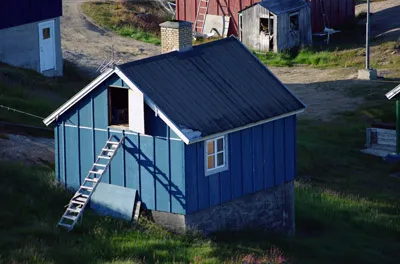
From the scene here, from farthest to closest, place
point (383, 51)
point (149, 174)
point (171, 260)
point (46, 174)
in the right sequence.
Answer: point (383, 51) < point (46, 174) < point (149, 174) < point (171, 260)

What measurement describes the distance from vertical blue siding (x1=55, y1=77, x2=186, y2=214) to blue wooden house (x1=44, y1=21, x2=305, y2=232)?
0.03 m

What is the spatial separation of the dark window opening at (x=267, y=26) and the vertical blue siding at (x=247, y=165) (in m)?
25.9

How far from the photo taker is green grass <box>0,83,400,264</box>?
83.9ft

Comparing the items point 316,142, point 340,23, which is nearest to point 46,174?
point 316,142

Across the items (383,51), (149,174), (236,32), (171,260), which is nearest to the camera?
(171,260)

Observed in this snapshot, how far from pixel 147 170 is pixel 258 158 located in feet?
11.3

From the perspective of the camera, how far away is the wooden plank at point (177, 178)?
27.0 m

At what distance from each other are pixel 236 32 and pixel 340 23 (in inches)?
239

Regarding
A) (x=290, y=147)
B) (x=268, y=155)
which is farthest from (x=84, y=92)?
(x=290, y=147)

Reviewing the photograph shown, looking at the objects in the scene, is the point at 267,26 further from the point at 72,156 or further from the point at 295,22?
the point at 72,156

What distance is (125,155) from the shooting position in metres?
27.9

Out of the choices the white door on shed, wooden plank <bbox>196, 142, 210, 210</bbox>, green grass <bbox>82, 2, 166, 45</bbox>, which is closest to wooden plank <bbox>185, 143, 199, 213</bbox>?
wooden plank <bbox>196, 142, 210, 210</bbox>

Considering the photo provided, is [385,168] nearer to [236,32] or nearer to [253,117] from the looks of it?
[253,117]

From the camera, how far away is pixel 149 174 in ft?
90.4
